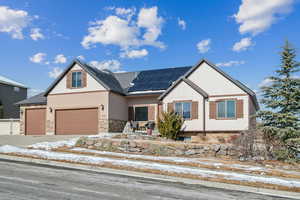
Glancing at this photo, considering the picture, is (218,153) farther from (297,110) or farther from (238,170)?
(297,110)

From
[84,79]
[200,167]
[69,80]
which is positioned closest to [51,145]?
[84,79]

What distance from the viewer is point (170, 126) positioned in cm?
2127

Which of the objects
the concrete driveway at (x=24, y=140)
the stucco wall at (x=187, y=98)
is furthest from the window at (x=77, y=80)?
the stucco wall at (x=187, y=98)

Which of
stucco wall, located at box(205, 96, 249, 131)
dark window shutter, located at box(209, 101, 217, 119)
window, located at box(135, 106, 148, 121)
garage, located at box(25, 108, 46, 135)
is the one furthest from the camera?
garage, located at box(25, 108, 46, 135)

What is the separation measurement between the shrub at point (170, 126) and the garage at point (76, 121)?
6.37m

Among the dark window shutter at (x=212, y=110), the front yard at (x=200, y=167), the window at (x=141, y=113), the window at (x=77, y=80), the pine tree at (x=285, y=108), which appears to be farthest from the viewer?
the window at (x=141, y=113)

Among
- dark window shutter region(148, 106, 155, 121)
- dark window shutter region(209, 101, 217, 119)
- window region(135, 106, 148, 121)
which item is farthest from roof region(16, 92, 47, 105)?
dark window shutter region(209, 101, 217, 119)

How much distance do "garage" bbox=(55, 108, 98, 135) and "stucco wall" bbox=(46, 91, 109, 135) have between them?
42 cm

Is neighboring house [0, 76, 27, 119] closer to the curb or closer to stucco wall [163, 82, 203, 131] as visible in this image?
stucco wall [163, 82, 203, 131]

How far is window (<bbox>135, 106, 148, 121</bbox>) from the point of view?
26.2 metres

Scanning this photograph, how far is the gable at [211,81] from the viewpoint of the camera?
22.0m

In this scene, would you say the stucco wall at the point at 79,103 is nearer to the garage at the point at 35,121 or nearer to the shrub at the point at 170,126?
the garage at the point at 35,121

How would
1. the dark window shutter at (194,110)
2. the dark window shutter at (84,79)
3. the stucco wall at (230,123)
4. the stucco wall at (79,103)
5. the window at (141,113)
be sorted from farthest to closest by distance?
the window at (141,113) < the dark window shutter at (84,79) < the stucco wall at (79,103) < the dark window shutter at (194,110) < the stucco wall at (230,123)

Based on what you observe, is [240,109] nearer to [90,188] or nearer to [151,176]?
[151,176]
